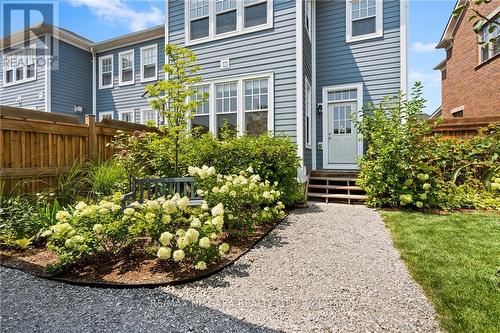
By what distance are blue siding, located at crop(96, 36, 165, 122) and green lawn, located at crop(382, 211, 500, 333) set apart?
1000cm

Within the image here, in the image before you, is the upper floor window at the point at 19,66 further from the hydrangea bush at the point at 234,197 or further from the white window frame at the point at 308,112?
the hydrangea bush at the point at 234,197

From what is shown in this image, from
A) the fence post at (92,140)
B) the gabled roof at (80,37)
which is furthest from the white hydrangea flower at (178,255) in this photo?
the gabled roof at (80,37)

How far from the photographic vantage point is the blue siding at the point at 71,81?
11484 mm

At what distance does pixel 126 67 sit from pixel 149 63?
4.21 feet

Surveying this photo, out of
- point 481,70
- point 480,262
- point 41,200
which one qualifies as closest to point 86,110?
point 41,200

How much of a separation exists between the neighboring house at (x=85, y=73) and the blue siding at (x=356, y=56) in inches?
248

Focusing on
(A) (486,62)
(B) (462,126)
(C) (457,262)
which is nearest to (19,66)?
(C) (457,262)

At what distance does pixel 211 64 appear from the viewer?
25.3 ft

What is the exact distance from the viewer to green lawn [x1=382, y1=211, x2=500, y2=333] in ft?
6.34

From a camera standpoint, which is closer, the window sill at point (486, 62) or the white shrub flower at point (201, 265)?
the white shrub flower at point (201, 265)

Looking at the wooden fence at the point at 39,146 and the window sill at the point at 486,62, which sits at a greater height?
the window sill at the point at 486,62

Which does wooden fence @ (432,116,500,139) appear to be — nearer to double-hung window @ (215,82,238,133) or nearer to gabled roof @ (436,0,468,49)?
double-hung window @ (215,82,238,133)

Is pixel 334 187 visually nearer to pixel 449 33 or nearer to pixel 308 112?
pixel 308 112

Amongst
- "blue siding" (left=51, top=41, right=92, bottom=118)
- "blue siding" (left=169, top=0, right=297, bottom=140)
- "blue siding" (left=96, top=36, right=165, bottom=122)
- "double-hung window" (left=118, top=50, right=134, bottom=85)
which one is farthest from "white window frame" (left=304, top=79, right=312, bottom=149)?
"blue siding" (left=51, top=41, right=92, bottom=118)
